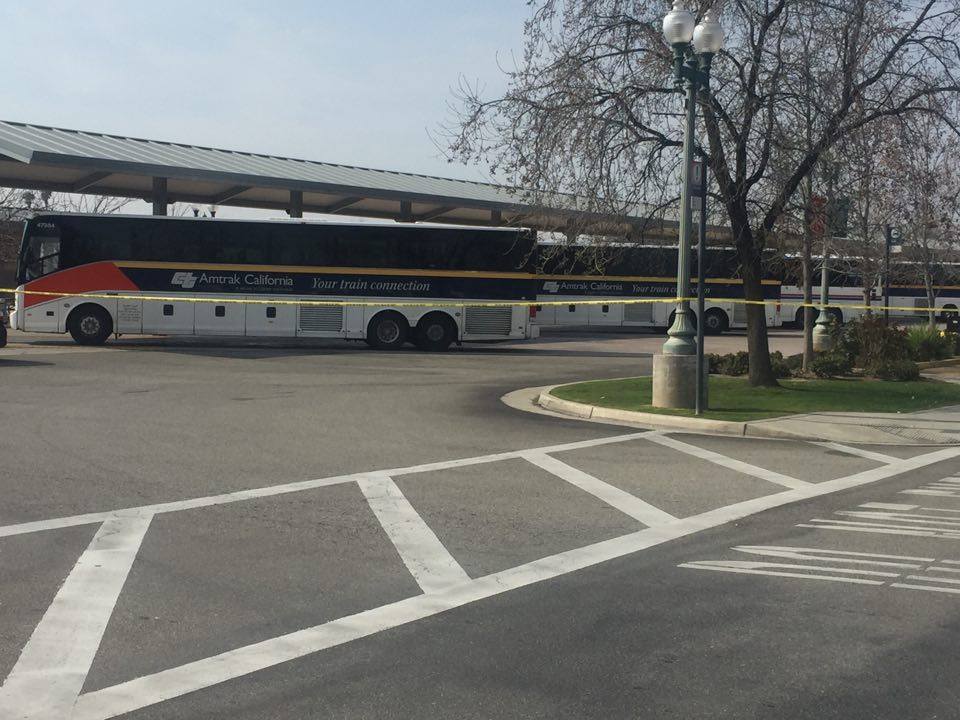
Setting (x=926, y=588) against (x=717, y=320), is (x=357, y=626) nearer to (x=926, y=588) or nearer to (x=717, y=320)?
(x=926, y=588)

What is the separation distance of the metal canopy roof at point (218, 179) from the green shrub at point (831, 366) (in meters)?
9.51

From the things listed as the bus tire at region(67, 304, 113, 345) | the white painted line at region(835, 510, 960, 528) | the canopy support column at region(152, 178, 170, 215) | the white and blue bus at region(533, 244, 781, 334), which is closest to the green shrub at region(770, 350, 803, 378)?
the white painted line at region(835, 510, 960, 528)

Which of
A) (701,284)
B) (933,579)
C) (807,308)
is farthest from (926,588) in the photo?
(807,308)

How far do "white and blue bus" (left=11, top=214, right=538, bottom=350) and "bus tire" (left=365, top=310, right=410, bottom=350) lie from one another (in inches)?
1.2

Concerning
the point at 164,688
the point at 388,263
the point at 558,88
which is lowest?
the point at 164,688

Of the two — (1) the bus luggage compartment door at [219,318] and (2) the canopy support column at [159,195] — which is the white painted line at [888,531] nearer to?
(1) the bus luggage compartment door at [219,318]

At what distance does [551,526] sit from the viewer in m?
7.62

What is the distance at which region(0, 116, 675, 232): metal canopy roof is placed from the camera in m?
30.8

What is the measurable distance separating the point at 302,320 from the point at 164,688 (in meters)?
25.5

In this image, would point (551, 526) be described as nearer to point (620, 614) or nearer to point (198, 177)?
point (620, 614)

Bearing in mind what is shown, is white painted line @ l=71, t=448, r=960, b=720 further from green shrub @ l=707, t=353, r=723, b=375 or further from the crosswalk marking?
green shrub @ l=707, t=353, r=723, b=375

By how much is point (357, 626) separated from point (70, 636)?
137 cm

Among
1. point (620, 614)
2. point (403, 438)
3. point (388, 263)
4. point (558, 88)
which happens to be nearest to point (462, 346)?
point (388, 263)

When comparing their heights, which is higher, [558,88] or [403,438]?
[558,88]
